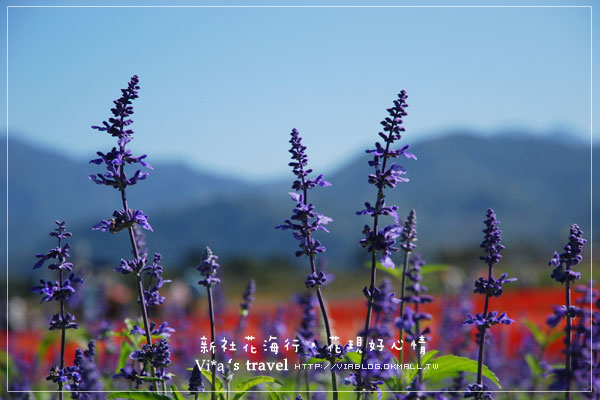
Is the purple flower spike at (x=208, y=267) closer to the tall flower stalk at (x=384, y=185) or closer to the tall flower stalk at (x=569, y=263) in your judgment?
the tall flower stalk at (x=384, y=185)

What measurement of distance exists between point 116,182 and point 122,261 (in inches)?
18.2

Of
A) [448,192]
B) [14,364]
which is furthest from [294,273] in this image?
[448,192]

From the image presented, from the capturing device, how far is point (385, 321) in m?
5.59

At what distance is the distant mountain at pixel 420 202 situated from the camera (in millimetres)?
105812

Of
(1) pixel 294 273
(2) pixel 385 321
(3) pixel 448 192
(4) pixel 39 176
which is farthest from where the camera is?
(3) pixel 448 192

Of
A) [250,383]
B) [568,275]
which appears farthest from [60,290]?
[568,275]

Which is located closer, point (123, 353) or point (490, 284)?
point (490, 284)

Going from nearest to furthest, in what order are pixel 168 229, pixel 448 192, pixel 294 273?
pixel 294 273, pixel 168 229, pixel 448 192

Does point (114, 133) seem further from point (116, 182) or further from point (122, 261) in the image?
point (122, 261)

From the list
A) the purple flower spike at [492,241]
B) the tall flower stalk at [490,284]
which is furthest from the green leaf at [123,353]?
the purple flower spike at [492,241]

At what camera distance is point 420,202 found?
14762 centimetres

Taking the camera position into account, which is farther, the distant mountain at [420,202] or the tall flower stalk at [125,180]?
the distant mountain at [420,202]

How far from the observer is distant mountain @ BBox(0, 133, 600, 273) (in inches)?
4166

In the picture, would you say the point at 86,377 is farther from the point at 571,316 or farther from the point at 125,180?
the point at 571,316
